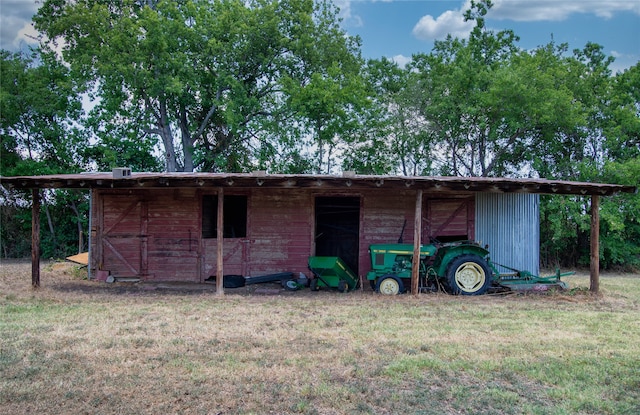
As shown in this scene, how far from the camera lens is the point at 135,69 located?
722 inches

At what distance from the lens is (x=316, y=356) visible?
5.47 meters

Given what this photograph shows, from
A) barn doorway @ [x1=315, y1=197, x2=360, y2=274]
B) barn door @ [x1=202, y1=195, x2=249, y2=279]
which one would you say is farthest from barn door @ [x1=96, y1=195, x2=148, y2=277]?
barn doorway @ [x1=315, y1=197, x2=360, y2=274]

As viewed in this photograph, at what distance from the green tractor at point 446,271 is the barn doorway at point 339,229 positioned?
106 inches

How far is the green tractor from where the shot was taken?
9.97m

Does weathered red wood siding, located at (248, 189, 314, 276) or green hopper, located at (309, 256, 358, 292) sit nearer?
green hopper, located at (309, 256, 358, 292)

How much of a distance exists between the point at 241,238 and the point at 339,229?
122 inches

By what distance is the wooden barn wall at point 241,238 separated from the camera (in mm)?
11547

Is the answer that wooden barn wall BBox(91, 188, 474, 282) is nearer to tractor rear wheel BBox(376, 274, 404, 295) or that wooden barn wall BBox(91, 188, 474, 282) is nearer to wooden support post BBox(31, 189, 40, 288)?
tractor rear wheel BBox(376, 274, 404, 295)

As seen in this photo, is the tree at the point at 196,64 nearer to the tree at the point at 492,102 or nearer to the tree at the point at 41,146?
the tree at the point at 41,146

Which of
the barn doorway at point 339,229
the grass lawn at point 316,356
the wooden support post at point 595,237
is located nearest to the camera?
the grass lawn at point 316,356

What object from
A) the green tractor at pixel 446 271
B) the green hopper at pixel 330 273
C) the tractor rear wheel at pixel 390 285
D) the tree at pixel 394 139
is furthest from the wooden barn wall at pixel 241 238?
the tree at pixel 394 139

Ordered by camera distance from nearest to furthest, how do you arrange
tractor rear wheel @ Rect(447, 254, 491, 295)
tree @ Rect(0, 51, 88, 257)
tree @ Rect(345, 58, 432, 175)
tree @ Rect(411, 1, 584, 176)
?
tractor rear wheel @ Rect(447, 254, 491, 295), tree @ Rect(411, 1, 584, 176), tree @ Rect(0, 51, 88, 257), tree @ Rect(345, 58, 432, 175)

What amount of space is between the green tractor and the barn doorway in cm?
269

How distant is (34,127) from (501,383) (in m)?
19.2
